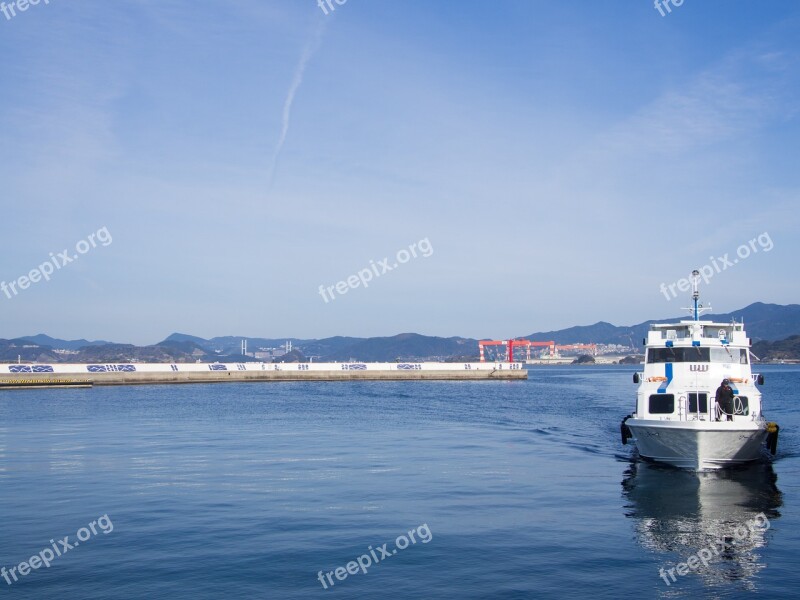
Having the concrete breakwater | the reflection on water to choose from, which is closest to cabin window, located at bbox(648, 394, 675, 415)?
the reflection on water

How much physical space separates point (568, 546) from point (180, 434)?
28179 mm

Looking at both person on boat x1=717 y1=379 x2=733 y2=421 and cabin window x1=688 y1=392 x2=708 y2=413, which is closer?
person on boat x1=717 y1=379 x2=733 y2=421

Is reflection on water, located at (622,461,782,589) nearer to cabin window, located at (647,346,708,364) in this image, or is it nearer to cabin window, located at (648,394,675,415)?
cabin window, located at (648,394,675,415)

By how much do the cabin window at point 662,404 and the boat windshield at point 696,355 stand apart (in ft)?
6.29

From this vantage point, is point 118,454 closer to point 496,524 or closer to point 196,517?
point 196,517

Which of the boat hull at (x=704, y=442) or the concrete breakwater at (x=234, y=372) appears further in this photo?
the concrete breakwater at (x=234, y=372)

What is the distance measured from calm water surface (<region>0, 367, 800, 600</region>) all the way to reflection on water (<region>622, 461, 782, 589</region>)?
0.26 ft

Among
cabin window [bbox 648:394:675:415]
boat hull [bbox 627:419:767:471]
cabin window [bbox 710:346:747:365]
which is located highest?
cabin window [bbox 710:346:747:365]

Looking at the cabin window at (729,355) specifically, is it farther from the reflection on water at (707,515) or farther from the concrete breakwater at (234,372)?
the concrete breakwater at (234,372)

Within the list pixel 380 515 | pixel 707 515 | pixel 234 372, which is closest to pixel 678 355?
pixel 707 515

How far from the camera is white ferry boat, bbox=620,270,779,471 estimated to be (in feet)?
90.1

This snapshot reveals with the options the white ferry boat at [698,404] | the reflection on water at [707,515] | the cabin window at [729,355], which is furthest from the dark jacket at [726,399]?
the cabin window at [729,355]

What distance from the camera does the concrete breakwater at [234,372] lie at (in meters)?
104

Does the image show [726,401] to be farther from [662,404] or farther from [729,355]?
[729,355]
